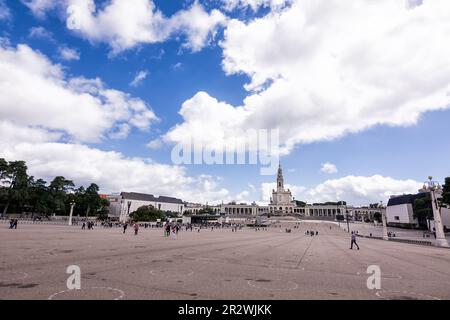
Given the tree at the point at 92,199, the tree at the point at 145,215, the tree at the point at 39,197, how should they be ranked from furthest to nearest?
the tree at the point at 92,199
the tree at the point at 145,215
the tree at the point at 39,197

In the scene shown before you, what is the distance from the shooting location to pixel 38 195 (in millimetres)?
108188

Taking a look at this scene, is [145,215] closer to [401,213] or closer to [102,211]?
[102,211]

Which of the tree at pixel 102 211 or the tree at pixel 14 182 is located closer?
the tree at pixel 14 182

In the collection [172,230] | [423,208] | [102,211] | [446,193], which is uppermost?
[446,193]

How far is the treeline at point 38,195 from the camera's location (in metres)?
95.2

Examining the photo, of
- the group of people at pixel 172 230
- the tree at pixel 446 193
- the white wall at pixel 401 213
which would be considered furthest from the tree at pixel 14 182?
the white wall at pixel 401 213

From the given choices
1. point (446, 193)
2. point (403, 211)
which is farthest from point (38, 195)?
point (403, 211)

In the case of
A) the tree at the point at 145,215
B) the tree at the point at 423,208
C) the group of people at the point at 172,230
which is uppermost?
the tree at the point at 423,208

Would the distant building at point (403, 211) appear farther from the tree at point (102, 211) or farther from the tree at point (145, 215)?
the tree at point (102, 211)

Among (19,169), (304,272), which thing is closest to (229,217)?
(19,169)

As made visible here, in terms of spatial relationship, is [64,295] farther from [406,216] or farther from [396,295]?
[406,216]

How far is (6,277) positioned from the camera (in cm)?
869

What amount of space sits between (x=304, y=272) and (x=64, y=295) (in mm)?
9009

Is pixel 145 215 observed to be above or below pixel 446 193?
below
